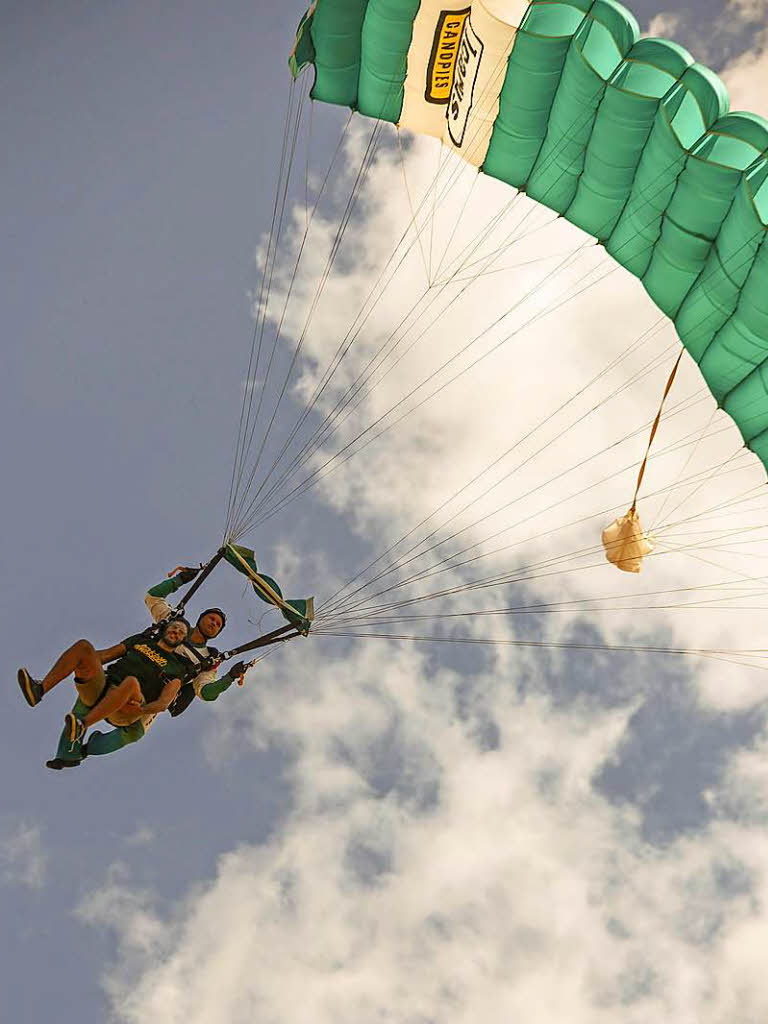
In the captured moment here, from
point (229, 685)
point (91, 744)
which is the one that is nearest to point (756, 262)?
point (229, 685)

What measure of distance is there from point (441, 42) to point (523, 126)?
3.60 ft

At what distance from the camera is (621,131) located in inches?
324

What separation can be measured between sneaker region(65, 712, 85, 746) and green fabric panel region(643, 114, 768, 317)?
6.45m

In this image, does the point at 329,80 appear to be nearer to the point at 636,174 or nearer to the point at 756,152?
the point at 636,174

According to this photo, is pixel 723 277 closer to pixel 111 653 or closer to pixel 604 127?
pixel 604 127

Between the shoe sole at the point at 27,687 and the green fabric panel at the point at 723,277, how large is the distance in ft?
21.1

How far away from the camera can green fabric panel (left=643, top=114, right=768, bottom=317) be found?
7.41 meters

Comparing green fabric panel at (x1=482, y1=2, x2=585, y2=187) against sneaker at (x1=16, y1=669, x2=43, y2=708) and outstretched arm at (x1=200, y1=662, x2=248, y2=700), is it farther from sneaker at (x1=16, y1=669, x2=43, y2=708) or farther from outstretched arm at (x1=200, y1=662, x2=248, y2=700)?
sneaker at (x1=16, y1=669, x2=43, y2=708)

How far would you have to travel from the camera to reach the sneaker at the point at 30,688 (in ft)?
22.8

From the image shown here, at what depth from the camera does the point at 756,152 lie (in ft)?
24.1

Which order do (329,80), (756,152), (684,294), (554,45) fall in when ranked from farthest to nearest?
(329,80) → (684,294) → (554,45) → (756,152)

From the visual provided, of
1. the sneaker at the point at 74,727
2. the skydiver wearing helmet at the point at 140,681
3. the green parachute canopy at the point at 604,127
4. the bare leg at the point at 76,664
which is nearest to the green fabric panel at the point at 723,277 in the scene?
the green parachute canopy at the point at 604,127

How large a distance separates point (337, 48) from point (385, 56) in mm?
496

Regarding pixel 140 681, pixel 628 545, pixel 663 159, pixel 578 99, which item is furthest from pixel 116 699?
pixel 578 99
